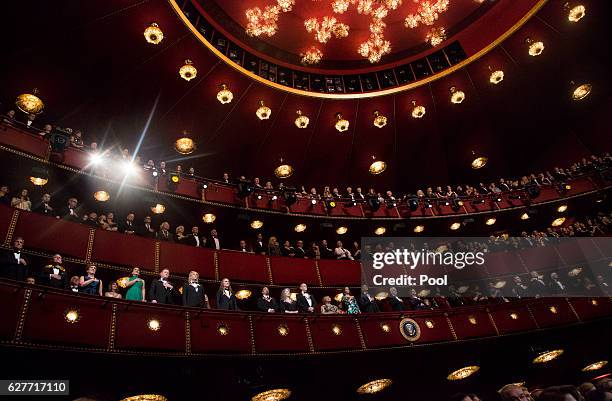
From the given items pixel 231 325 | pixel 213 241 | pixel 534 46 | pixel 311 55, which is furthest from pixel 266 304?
pixel 534 46

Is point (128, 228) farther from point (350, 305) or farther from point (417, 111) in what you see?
point (417, 111)

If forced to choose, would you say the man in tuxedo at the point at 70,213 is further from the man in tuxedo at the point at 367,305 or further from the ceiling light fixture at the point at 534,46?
the ceiling light fixture at the point at 534,46

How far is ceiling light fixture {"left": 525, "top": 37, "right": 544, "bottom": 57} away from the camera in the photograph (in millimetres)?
12423

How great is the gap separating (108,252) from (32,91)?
5301 mm

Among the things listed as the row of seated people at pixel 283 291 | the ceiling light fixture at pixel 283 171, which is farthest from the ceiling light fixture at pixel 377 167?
the row of seated people at pixel 283 291

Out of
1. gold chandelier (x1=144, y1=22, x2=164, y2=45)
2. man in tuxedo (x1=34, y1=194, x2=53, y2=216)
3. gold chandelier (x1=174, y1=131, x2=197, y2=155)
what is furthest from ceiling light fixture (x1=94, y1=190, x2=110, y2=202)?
gold chandelier (x1=144, y1=22, x2=164, y2=45)

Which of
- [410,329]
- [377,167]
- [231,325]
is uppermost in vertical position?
[377,167]

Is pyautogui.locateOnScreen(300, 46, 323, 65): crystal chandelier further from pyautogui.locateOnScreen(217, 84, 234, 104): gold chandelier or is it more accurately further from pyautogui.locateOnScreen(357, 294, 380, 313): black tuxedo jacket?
pyautogui.locateOnScreen(357, 294, 380, 313): black tuxedo jacket

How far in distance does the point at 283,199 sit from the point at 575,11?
1051cm

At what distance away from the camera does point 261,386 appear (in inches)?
272

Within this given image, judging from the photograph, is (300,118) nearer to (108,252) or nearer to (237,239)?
(237,239)

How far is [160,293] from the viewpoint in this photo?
24.2ft

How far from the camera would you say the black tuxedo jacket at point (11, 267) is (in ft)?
20.5

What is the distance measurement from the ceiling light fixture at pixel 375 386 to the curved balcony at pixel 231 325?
0.95 meters
